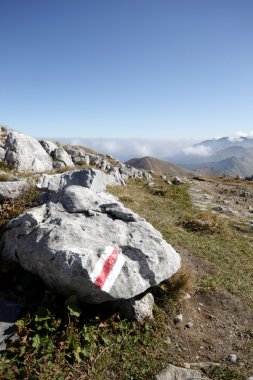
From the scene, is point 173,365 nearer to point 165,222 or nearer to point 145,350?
point 145,350

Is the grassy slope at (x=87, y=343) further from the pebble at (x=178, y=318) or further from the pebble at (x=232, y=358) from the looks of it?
the pebble at (x=232, y=358)

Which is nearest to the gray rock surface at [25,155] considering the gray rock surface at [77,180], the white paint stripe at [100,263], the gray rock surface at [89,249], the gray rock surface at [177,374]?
the gray rock surface at [77,180]

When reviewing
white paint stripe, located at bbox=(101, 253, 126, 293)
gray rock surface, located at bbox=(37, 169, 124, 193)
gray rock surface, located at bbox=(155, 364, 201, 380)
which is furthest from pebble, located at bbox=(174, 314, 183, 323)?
gray rock surface, located at bbox=(37, 169, 124, 193)

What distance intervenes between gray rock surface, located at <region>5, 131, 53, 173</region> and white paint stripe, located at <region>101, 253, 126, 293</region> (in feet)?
67.2

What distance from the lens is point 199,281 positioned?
41.0ft

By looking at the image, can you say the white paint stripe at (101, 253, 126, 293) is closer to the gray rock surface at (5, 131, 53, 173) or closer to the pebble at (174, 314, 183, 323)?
the pebble at (174, 314, 183, 323)

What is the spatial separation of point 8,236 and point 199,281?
729cm

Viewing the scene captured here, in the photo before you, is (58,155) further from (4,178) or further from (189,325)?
(189,325)

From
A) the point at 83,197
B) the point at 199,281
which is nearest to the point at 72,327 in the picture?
the point at 83,197

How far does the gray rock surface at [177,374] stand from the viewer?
7785 mm

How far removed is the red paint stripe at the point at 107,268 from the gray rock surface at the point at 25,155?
66.9ft

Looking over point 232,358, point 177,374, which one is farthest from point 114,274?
point 232,358

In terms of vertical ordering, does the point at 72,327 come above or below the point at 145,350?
above

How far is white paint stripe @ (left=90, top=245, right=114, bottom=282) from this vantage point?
8.25 meters
